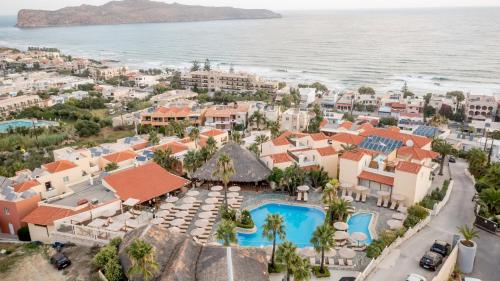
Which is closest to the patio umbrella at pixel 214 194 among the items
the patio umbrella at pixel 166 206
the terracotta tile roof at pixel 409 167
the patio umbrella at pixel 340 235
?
the patio umbrella at pixel 166 206

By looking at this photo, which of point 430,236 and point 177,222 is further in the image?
point 177,222

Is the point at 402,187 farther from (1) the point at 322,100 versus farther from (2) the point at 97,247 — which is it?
A: (1) the point at 322,100

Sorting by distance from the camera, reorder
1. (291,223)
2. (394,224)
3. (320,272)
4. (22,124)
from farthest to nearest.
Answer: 1. (22,124)
2. (291,223)
3. (394,224)
4. (320,272)

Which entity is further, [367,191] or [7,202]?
[367,191]

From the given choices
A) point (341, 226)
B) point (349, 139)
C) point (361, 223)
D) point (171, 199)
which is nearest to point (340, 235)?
point (341, 226)

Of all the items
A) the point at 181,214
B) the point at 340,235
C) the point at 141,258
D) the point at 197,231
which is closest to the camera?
the point at 141,258

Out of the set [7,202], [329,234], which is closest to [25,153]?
[7,202]

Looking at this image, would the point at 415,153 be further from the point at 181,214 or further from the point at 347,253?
the point at 181,214
